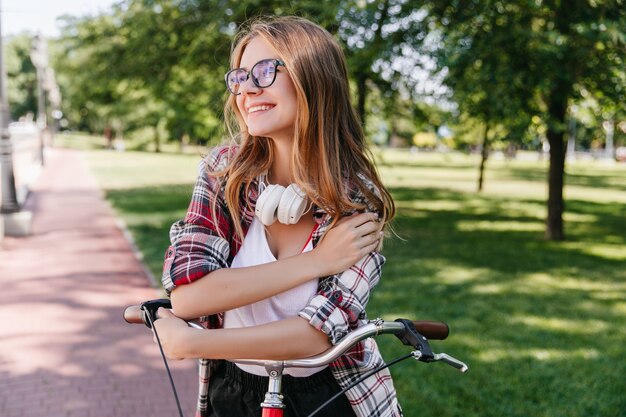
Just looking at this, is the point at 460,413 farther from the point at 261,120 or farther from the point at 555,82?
the point at 555,82

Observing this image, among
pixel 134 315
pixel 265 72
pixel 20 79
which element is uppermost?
pixel 20 79

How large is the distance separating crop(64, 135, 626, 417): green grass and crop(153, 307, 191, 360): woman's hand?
2.22 m

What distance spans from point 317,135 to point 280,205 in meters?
0.22

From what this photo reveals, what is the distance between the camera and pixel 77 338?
18.5 feet

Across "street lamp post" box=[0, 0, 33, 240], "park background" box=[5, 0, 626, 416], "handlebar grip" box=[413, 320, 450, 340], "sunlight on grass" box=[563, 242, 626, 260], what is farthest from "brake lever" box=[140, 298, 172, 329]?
"street lamp post" box=[0, 0, 33, 240]

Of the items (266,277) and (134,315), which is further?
(134,315)

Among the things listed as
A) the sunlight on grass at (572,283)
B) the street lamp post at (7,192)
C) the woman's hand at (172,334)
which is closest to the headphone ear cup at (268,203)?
the woman's hand at (172,334)

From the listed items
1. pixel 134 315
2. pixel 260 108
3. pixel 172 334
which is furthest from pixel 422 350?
pixel 134 315

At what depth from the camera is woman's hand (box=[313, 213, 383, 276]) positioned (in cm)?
160

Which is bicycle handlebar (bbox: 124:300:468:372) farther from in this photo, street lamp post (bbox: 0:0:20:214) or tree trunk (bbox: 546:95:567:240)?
street lamp post (bbox: 0:0:20:214)

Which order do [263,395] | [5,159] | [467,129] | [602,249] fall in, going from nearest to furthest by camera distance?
[263,395], [602,249], [5,159], [467,129]

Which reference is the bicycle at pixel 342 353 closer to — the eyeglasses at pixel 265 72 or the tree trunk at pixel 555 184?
the eyeglasses at pixel 265 72

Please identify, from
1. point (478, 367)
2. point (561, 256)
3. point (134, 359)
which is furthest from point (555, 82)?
point (134, 359)

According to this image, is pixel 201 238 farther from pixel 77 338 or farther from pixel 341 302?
pixel 77 338
